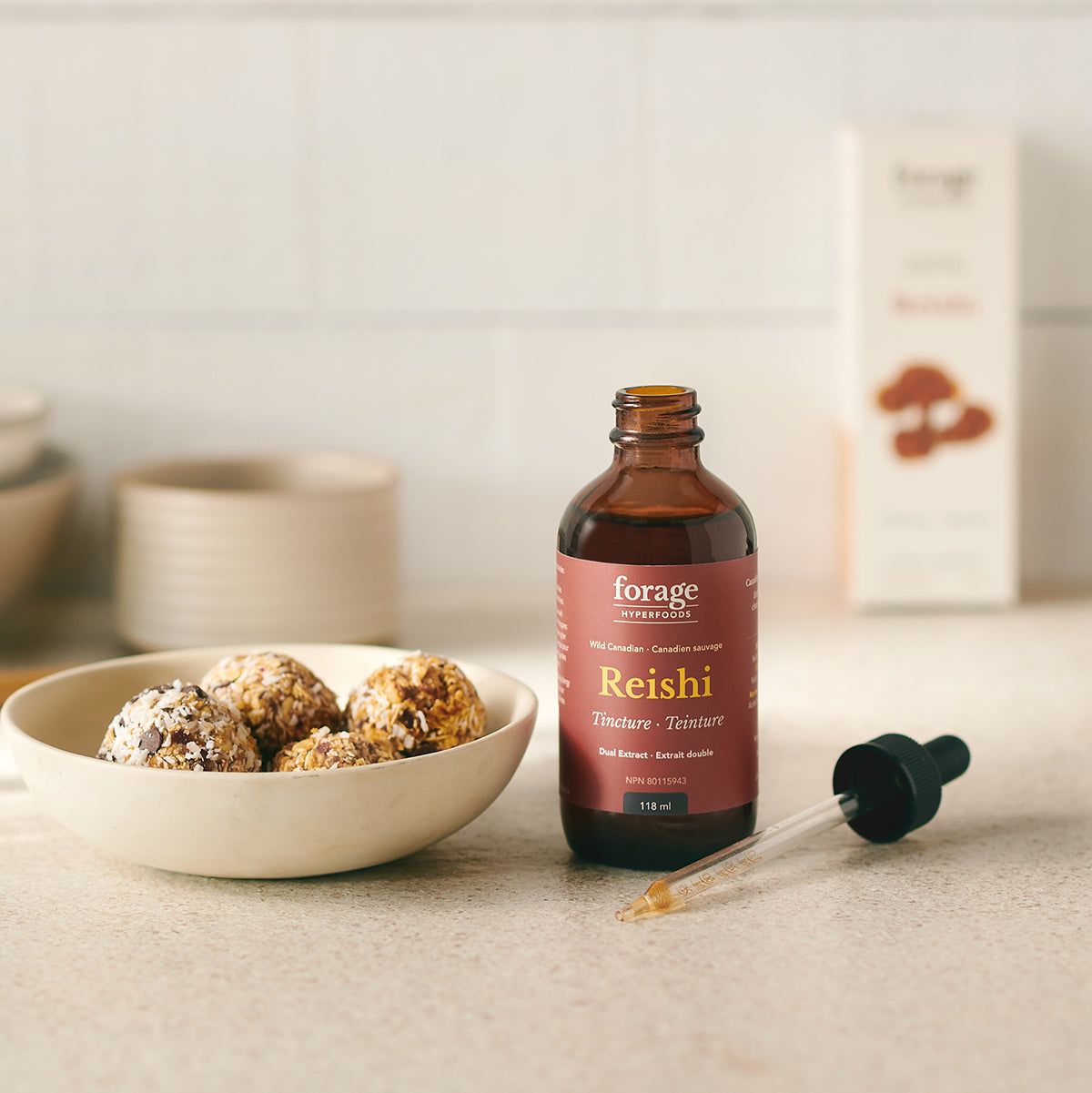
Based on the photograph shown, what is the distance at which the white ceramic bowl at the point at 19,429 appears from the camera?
3.38 ft

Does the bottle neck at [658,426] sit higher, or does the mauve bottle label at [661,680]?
the bottle neck at [658,426]

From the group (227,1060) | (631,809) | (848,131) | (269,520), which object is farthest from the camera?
(848,131)

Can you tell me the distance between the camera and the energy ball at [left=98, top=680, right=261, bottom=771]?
1.94 ft

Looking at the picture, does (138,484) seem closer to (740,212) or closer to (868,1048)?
(740,212)

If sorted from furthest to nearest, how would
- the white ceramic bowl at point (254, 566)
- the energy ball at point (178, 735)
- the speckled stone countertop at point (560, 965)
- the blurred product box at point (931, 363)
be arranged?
the blurred product box at point (931, 363), the white ceramic bowl at point (254, 566), the energy ball at point (178, 735), the speckled stone countertop at point (560, 965)

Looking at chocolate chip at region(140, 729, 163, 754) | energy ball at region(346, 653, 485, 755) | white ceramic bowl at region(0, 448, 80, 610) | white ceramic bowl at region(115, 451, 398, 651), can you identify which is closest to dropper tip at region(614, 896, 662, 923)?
energy ball at region(346, 653, 485, 755)

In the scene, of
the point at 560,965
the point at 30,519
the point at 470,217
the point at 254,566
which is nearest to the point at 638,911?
the point at 560,965

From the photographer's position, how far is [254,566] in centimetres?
100

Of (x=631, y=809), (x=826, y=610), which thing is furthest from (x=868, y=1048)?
(x=826, y=610)

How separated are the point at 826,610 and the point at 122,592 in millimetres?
585

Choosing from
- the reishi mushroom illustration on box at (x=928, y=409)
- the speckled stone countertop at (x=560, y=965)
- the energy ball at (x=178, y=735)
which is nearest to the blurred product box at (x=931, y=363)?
the reishi mushroom illustration on box at (x=928, y=409)

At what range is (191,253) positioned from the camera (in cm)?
121

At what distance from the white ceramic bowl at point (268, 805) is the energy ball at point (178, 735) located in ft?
0.05

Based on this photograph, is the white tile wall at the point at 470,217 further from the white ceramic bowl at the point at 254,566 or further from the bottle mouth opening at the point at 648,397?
the bottle mouth opening at the point at 648,397
